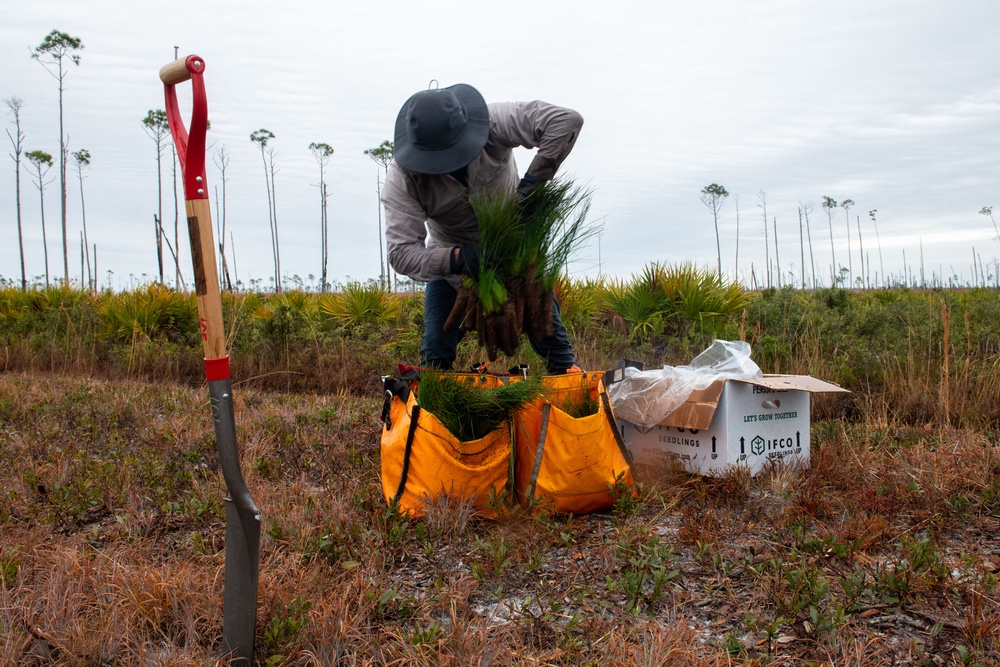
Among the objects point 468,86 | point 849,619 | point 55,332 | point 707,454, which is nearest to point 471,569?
point 849,619

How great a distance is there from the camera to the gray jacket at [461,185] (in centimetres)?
309

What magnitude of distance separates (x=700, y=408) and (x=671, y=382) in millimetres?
282

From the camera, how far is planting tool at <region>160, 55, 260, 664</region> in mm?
1758

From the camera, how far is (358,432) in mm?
4473

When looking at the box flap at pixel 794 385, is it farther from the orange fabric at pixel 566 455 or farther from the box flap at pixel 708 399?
the orange fabric at pixel 566 455

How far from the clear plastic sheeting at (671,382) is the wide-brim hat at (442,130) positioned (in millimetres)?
1301

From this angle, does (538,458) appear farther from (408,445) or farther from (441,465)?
(408,445)

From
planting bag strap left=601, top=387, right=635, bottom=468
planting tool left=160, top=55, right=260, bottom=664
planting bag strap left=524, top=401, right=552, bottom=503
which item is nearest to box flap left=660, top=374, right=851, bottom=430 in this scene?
planting bag strap left=601, top=387, right=635, bottom=468

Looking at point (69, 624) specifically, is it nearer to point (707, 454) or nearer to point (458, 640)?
point (458, 640)

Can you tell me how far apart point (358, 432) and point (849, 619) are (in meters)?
3.05

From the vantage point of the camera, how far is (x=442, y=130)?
299 cm

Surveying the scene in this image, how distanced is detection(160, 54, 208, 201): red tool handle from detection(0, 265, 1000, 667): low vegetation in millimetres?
1157

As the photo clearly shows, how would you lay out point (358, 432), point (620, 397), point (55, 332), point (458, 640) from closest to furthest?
point (458, 640) → point (620, 397) → point (358, 432) → point (55, 332)

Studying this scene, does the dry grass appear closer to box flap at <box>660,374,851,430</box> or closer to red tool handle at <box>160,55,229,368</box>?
box flap at <box>660,374,851,430</box>
